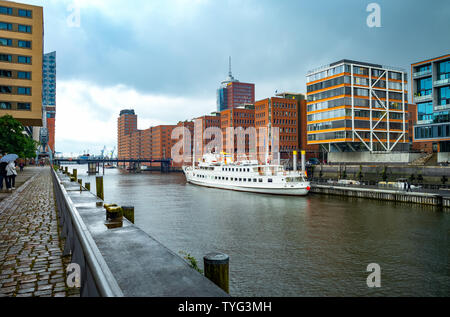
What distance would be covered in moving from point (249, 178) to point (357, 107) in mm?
38264

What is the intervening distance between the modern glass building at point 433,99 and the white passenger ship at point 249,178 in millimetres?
29731

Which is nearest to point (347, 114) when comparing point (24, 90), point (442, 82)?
point (442, 82)

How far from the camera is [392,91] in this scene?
287 feet

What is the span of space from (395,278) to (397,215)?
20391 millimetres

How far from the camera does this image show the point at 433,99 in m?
67.4

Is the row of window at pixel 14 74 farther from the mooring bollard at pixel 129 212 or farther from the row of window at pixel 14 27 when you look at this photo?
the mooring bollard at pixel 129 212

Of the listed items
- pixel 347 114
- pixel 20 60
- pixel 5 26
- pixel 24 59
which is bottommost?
pixel 347 114

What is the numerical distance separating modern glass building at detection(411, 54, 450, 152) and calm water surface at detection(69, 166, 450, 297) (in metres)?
34.8

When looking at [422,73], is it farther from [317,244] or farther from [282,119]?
[317,244]

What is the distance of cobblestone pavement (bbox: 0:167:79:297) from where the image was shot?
7.62 m

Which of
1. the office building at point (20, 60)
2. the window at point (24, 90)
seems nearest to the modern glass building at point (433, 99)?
the office building at point (20, 60)

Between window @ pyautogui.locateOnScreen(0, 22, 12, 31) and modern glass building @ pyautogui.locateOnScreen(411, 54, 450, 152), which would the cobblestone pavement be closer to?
window @ pyautogui.locateOnScreen(0, 22, 12, 31)

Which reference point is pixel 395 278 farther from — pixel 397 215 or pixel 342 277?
pixel 397 215

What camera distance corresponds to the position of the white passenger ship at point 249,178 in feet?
187
